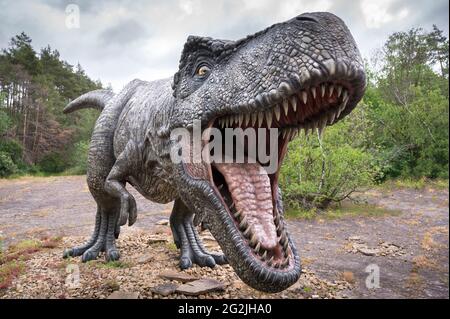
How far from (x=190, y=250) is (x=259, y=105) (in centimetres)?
280

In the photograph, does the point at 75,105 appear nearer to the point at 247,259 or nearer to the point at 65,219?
the point at 65,219

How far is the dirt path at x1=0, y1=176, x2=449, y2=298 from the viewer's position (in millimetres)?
3490

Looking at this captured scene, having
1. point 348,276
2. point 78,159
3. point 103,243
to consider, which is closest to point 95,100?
point 103,243

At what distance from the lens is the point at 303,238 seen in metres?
5.66

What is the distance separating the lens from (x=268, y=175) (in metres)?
2.16

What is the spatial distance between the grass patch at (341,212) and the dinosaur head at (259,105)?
5.61 metres

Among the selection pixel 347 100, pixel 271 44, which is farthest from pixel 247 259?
pixel 271 44

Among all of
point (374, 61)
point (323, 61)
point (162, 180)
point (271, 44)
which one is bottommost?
point (162, 180)

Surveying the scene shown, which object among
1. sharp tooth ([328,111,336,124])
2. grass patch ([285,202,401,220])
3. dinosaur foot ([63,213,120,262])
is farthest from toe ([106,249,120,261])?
grass patch ([285,202,401,220])

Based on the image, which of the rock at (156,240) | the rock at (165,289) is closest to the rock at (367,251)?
the rock at (156,240)

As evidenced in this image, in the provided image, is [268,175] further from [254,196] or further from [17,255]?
[17,255]

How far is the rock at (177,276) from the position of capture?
330 centimetres

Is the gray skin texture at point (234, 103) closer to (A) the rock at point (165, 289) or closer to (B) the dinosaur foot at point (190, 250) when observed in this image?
(A) the rock at point (165, 289)

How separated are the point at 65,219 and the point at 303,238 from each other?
4.88 meters
